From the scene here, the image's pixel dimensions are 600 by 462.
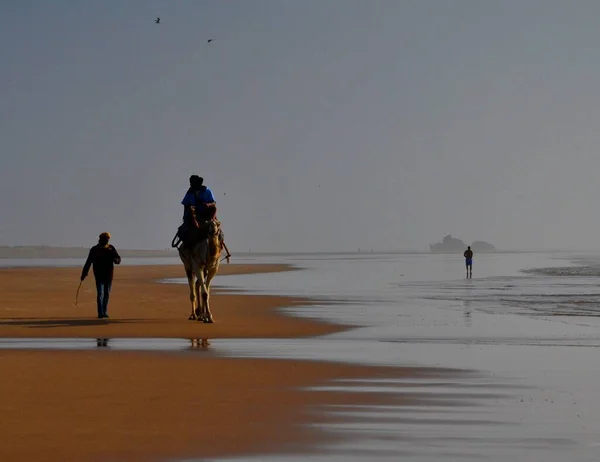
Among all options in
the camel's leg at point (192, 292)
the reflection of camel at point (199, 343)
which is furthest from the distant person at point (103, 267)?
the reflection of camel at point (199, 343)

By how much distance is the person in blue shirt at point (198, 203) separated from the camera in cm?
2097

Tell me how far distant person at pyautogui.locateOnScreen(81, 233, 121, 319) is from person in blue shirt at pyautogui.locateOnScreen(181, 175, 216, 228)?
202 centimetres

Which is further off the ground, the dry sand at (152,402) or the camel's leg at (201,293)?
the camel's leg at (201,293)

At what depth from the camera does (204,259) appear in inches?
829

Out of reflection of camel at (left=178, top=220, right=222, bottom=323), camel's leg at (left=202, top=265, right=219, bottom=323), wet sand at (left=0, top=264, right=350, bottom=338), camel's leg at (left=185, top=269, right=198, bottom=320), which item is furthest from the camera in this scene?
camel's leg at (left=185, top=269, right=198, bottom=320)

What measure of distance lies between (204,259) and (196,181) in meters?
1.63

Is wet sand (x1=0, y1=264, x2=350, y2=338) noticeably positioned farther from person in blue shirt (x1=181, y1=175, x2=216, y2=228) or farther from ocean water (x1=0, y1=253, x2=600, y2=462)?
person in blue shirt (x1=181, y1=175, x2=216, y2=228)

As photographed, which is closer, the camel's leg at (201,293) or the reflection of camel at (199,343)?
the reflection of camel at (199,343)

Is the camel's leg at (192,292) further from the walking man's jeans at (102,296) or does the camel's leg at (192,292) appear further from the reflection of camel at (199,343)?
the reflection of camel at (199,343)

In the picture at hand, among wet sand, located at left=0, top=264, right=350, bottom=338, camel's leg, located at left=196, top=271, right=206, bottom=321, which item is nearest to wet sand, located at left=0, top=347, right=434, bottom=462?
wet sand, located at left=0, top=264, right=350, bottom=338

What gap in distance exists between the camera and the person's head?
21.1 m

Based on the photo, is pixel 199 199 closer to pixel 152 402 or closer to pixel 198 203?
pixel 198 203

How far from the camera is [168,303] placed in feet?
91.8

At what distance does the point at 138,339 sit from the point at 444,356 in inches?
210
